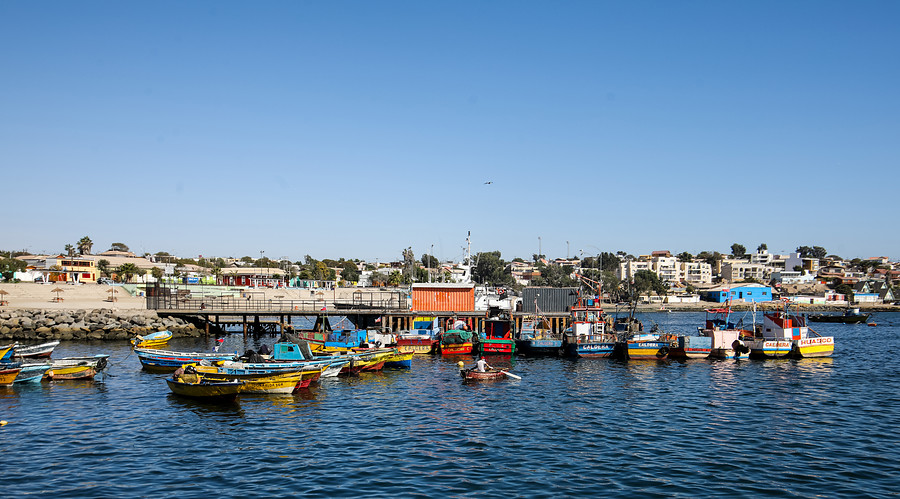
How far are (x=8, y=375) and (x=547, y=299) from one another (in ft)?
183

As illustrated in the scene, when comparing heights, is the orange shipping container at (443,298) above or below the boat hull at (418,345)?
above

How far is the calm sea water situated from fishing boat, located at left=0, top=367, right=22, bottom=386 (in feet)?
7.79

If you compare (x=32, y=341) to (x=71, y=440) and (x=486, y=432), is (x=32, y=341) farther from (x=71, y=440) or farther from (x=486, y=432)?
(x=486, y=432)

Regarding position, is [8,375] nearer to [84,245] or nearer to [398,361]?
[398,361]

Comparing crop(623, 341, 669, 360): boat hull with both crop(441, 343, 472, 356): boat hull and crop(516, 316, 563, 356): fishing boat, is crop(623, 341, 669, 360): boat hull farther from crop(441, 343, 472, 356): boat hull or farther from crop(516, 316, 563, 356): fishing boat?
crop(441, 343, 472, 356): boat hull

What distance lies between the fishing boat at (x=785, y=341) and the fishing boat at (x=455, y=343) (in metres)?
26.6

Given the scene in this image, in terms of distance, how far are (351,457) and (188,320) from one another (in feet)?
202

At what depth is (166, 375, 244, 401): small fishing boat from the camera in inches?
1398

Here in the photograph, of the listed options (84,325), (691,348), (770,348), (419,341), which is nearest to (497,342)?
(419,341)

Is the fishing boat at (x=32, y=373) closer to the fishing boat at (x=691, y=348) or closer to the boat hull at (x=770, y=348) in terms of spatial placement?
the fishing boat at (x=691, y=348)

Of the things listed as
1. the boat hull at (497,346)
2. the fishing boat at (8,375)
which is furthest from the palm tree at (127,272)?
the boat hull at (497,346)

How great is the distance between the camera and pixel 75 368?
43.6m

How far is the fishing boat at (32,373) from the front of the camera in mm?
41581

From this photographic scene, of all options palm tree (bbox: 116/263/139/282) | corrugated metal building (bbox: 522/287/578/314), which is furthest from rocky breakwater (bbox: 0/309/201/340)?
palm tree (bbox: 116/263/139/282)
